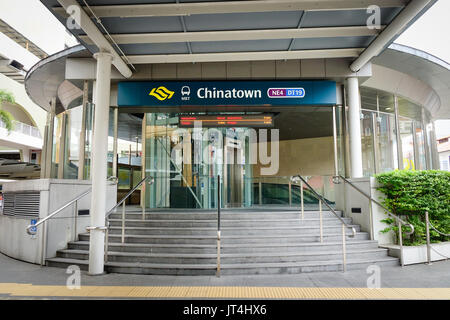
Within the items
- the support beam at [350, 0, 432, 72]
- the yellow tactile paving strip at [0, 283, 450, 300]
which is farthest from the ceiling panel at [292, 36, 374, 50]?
the yellow tactile paving strip at [0, 283, 450, 300]

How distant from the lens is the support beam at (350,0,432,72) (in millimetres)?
5659

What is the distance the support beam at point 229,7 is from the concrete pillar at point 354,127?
3.26 m

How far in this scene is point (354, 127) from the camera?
9039 millimetres

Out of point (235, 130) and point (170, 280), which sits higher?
point (235, 130)

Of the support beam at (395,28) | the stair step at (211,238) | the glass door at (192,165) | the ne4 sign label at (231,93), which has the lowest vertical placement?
the stair step at (211,238)

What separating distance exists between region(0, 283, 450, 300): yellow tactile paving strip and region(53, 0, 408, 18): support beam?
4.50 metres

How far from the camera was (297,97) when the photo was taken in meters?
9.03

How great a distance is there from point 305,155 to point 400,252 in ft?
49.2

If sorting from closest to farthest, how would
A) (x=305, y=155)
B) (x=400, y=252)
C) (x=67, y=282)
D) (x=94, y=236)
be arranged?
1. (x=67, y=282)
2. (x=94, y=236)
3. (x=400, y=252)
4. (x=305, y=155)

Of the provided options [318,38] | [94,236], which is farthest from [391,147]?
[94,236]

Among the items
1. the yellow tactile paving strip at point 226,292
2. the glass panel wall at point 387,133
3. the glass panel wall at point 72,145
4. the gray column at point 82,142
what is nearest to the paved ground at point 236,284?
the yellow tactile paving strip at point 226,292

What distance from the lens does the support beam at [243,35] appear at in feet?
21.9

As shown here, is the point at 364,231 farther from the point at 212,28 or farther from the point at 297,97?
the point at 212,28

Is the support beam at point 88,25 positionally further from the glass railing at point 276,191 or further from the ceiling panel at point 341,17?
the glass railing at point 276,191
